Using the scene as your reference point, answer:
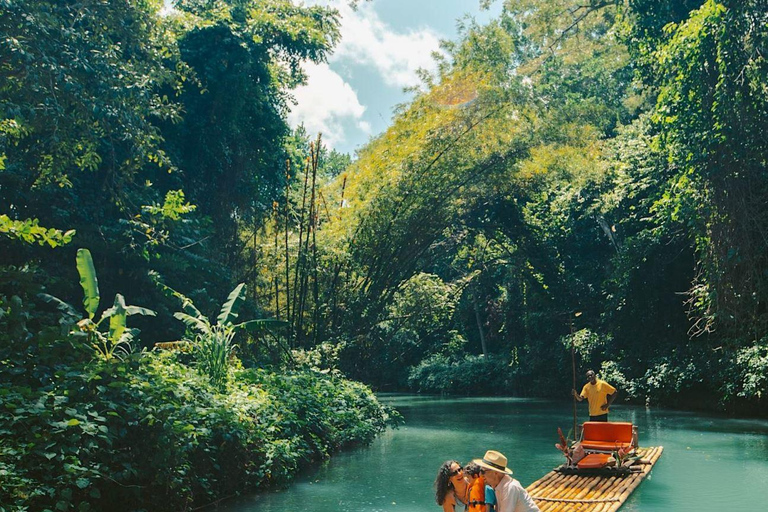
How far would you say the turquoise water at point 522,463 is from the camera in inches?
334

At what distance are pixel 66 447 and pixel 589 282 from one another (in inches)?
850

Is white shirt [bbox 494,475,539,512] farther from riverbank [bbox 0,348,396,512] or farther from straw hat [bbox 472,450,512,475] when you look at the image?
riverbank [bbox 0,348,396,512]

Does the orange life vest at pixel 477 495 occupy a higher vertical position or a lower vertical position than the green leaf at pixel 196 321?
lower

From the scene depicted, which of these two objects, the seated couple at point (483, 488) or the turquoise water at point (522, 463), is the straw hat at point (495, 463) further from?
the turquoise water at point (522, 463)

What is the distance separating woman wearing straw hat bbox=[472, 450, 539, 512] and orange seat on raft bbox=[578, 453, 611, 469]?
489cm

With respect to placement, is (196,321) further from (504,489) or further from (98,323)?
(504,489)

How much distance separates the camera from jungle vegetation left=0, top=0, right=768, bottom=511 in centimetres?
764

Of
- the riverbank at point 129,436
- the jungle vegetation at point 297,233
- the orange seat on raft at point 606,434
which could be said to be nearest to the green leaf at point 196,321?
the jungle vegetation at point 297,233

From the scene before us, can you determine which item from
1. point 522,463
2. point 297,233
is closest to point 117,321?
point 522,463

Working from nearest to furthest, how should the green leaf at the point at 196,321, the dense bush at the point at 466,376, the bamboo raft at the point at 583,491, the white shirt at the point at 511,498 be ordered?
the white shirt at the point at 511,498, the bamboo raft at the point at 583,491, the green leaf at the point at 196,321, the dense bush at the point at 466,376

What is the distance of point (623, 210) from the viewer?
888 inches

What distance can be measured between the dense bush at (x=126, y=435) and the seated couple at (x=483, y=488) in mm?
2901

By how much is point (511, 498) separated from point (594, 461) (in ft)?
16.7

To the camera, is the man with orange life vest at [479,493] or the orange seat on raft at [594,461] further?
the orange seat on raft at [594,461]
